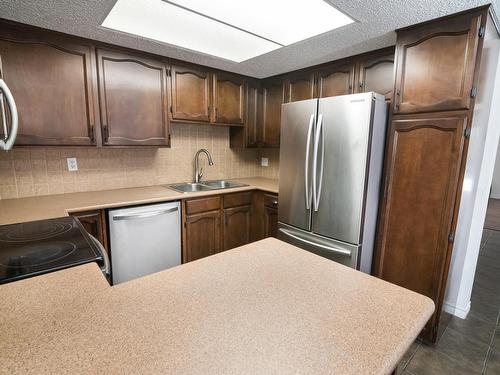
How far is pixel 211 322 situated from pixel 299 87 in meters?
2.57

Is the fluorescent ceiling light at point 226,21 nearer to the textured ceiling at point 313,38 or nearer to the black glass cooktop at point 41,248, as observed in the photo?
the textured ceiling at point 313,38

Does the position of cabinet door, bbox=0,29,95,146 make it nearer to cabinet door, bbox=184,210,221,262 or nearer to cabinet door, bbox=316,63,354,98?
cabinet door, bbox=184,210,221,262

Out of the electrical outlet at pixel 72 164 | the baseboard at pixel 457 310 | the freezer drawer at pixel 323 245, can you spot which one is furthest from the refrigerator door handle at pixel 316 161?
the electrical outlet at pixel 72 164

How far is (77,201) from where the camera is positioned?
202 cm

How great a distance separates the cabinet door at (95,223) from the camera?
191 centimetres

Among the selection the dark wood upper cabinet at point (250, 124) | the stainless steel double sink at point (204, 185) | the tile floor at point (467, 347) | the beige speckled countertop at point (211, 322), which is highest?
the dark wood upper cabinet at point (250, 124)

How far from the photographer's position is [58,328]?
60cm

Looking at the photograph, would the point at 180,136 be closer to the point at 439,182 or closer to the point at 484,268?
the point at 439,182

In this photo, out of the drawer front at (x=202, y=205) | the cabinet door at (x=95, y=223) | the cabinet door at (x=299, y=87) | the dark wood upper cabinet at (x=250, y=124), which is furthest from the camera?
the dark wood upper cabinet at (x=250, y=124)

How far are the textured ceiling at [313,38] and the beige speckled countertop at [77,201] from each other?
121 cm

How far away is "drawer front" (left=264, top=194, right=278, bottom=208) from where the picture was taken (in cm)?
265

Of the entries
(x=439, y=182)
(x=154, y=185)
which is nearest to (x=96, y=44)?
(x=154, y=185)

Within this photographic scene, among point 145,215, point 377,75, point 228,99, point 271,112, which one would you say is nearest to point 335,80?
point 377,75

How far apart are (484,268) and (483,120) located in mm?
1958
